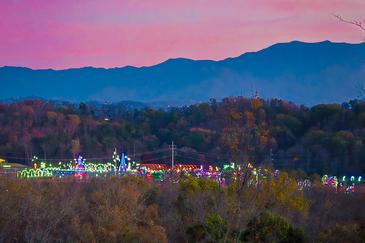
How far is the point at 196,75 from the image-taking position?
16475 cm

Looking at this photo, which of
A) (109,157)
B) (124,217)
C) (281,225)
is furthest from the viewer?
(109,157)

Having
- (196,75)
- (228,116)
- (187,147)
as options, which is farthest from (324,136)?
(196,75)

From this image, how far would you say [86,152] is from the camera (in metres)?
63.3

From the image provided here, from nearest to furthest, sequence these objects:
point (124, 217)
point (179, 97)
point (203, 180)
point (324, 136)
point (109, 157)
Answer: point (124, 217)
point (203, 180)
point (324, 136)
point (109, 157)
point (179, 97)

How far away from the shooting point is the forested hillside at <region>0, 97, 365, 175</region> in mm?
49625

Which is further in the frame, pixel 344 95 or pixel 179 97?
pixel 179 97

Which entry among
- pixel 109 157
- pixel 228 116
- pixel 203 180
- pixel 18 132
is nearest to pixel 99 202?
pixel 203 180

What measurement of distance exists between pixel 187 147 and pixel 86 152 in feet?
34.7

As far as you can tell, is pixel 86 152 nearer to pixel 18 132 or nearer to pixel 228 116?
pixel 18 132

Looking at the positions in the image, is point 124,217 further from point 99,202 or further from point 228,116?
point 228,116

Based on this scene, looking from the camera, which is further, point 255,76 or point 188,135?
point 255,76

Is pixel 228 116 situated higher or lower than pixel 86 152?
higher

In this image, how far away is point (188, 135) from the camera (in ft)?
208

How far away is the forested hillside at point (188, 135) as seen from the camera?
4962 centimetres
